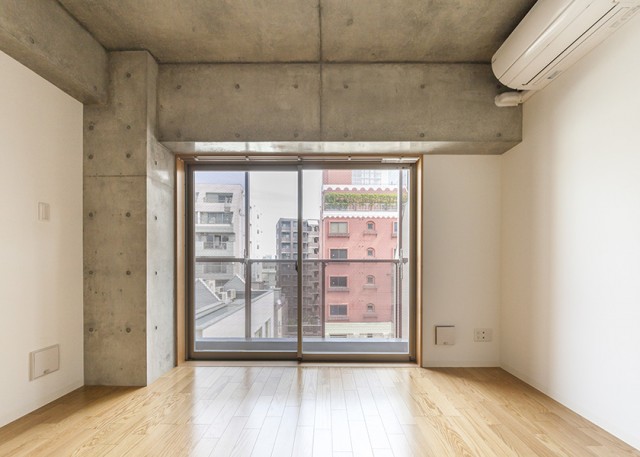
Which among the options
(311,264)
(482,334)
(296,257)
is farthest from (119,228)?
(482,334)

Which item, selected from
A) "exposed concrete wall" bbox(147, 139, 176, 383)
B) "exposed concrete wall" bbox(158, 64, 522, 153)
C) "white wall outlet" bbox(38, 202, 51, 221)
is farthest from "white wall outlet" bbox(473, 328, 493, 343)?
"white wall outlet" bbox(38, 202, 51, 221)

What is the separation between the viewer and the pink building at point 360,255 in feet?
11.6

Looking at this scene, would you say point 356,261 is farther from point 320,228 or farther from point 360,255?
point 320,228

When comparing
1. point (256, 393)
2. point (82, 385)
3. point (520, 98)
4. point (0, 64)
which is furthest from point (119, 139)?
point (520, 98)

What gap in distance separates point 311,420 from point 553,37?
2.69 metres

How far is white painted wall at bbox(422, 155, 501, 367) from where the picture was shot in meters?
3.19

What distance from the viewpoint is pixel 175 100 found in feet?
9.66

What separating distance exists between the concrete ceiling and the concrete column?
371 mm

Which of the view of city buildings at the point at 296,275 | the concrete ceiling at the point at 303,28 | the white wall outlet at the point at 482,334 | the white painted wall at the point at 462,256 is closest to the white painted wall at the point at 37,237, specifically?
the concrete ceiling at the point at 303,28

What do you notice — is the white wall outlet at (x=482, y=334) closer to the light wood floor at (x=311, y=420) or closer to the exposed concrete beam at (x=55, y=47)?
the light wood floor at (x=311, y=420)

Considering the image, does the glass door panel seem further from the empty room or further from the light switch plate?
the light switch plate

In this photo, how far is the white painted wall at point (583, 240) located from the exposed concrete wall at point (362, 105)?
0.43 metres

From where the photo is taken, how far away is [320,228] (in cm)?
352

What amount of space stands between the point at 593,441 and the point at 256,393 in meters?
2.08
